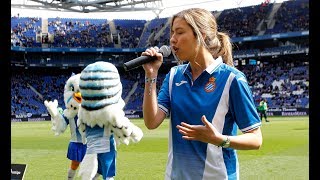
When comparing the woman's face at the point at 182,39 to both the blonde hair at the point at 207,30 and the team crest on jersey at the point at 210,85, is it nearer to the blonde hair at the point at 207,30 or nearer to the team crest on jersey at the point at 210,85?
the blonde hair at the point at 207,30

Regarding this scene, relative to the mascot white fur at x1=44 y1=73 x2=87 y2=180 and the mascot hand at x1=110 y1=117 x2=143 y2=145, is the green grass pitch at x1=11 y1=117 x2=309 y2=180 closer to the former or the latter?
the mascot white fur at x1=44 y1=73 x2=87 y2=180

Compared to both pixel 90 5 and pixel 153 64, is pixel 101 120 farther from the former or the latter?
pixel 90 5

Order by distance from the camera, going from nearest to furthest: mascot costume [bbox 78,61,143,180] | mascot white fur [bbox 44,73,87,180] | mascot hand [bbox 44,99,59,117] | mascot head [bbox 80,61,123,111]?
1. mascot costume [bbox 78,61,143,180]
2. mascot head [bbox 80,61,123,111]
3. mascot white fur [bbox 44,73,87,180]
4. mascot hand [bbox 44,99,59,117]

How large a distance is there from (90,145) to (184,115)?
4022mm

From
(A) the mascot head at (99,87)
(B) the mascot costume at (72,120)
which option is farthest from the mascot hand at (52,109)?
(A) the mascot head at (99,87)

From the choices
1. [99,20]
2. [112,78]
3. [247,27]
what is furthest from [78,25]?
[112,78]

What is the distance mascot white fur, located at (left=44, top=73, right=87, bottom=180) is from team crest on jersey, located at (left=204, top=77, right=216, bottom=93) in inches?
194

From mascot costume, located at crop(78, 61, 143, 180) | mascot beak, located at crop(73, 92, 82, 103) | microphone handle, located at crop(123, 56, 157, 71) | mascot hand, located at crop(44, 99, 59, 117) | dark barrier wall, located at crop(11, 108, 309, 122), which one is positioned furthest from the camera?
dark barrier wall, located at crop(11, 108, 309, 122)

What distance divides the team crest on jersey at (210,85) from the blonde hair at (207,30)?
0.22 m

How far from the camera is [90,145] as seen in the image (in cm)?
670

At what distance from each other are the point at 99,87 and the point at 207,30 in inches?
158

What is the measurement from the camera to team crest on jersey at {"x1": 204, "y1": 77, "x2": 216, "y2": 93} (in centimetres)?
290

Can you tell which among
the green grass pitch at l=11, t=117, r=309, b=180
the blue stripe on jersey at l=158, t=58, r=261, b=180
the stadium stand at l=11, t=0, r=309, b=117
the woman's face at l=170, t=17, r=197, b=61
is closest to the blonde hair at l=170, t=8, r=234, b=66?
the woman's face at l=170, t=17, r=197, b=61
